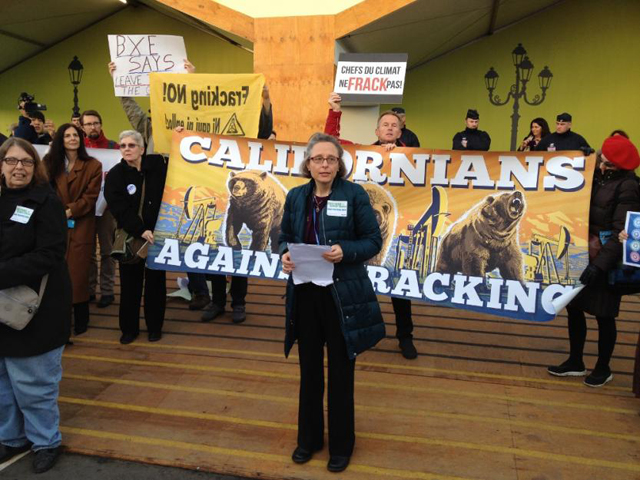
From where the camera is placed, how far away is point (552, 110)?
13.1 m

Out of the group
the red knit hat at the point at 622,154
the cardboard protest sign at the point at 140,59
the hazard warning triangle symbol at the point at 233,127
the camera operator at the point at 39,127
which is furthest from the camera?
the camera operator at the point at 39,127

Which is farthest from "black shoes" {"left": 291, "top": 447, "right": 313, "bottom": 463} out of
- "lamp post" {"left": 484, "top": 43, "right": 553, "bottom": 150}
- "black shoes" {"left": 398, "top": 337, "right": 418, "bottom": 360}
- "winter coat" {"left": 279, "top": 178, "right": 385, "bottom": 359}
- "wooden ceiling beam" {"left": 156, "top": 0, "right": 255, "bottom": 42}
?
"lamp post" {"left": 484, "top": 43, "right": 553, "bottom": 150}

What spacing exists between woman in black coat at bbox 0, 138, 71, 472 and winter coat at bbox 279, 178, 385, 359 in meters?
1.25

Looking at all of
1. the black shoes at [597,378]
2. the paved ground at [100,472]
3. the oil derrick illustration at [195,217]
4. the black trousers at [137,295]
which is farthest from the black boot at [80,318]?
the black shoes at [597,378]

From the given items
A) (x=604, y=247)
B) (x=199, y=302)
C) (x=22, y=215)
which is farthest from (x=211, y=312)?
(x=604, y=247)

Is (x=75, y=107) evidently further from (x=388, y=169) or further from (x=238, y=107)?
(x=388, y=169)

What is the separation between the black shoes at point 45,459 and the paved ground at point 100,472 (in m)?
0.03

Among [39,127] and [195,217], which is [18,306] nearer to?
[195,217]

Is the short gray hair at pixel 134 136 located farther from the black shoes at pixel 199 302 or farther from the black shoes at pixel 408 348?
the black shoes at pixel 408 348

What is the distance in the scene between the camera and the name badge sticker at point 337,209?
309 centimetres

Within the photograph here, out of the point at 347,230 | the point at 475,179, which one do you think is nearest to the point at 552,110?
the point at 475,179

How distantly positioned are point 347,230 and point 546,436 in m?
1.81

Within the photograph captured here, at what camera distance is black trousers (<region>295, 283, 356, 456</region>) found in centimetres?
317

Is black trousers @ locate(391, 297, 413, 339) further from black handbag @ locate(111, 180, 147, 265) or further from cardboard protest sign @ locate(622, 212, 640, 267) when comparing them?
black handbag @ locate(111, 180, 147, 265)
